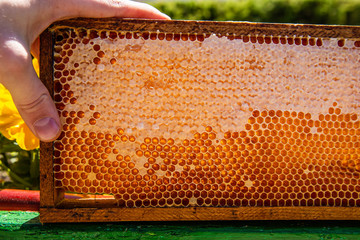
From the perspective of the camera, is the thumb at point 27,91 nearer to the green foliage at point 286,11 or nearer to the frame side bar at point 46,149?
the frame side bar at point 46,149

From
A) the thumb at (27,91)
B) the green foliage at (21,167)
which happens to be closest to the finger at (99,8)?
the thumb at (27,91)

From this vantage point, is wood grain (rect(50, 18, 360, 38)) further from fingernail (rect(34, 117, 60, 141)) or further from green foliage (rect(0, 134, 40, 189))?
green foliage (rect(0, 134, 40, 189))

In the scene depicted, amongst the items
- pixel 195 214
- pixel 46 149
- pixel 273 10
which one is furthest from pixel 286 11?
pixel 46 149

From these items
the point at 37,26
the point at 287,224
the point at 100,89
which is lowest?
the point at 287,224

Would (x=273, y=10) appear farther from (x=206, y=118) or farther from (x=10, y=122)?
(x=10, y=122)

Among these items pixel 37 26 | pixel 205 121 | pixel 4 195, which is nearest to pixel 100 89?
pixel 37 26

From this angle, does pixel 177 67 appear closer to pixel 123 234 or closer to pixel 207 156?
pixel 207 156

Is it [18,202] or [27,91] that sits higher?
[27,91]
